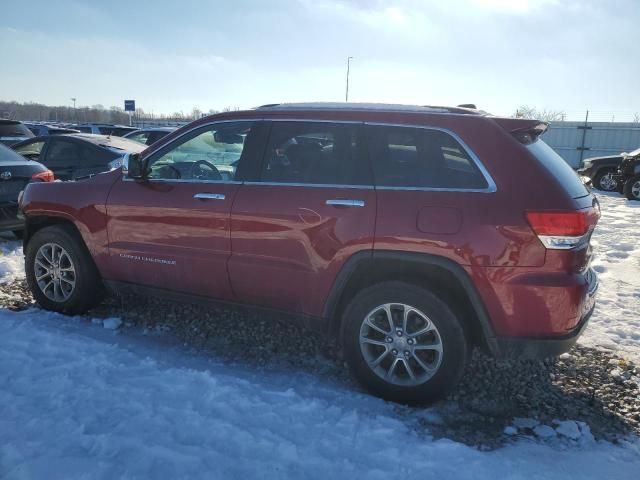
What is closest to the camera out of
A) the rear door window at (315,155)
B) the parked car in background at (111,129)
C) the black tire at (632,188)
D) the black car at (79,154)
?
the rear door window at (315,155)

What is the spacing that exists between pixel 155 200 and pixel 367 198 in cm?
173

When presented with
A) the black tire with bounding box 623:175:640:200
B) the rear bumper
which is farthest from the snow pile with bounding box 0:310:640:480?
the black tire with bounding box 623:175:640:200

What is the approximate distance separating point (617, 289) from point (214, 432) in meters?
4.80

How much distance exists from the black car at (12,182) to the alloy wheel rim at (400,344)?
563 cm

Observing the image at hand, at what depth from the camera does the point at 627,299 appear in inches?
204

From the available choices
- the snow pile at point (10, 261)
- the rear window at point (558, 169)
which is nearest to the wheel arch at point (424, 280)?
the rear window at point (558, 169)

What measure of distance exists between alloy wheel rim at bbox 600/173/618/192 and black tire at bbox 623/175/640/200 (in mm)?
1896

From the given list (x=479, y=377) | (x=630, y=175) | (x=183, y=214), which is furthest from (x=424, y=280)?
(x=630, y=175)

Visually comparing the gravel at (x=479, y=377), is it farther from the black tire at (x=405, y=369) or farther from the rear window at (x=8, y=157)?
the rear window at (x=8, y=157)

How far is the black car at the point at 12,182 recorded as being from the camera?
262 inches

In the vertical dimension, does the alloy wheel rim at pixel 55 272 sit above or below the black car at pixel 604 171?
below

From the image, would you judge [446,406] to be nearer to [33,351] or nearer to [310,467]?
[310,467]

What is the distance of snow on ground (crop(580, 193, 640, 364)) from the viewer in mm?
4199

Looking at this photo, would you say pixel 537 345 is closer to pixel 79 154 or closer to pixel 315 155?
pixel 315 155
